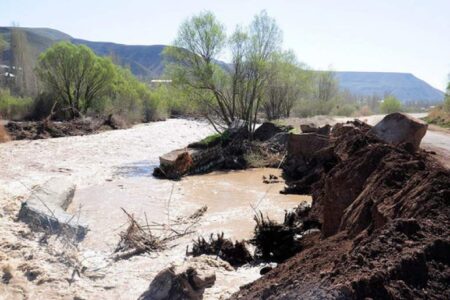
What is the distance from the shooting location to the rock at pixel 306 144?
1716cm

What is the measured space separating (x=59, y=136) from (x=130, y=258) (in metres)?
27.3

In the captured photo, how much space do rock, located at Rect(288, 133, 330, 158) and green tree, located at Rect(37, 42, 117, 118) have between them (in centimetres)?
3046

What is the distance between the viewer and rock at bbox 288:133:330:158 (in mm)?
17156

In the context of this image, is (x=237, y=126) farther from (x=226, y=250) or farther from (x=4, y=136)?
(x=226, y=250)

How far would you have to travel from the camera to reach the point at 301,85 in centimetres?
5028

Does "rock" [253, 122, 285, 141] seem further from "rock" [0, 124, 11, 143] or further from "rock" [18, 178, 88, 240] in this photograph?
"rock" [18, 178, 88, 240]

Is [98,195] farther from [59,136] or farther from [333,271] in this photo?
[59,136]

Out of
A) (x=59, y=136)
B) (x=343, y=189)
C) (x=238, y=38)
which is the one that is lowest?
(x=59, y=136)

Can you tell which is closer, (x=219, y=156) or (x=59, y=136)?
(x=219, y=156)

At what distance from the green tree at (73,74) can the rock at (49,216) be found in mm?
33686

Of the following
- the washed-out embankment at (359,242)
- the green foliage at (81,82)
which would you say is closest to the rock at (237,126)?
the washed-out embankment at (359,242)

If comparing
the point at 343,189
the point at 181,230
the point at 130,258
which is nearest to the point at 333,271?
the point at 343,189

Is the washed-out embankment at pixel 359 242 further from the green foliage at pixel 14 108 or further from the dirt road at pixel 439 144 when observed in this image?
the green foliage at pixel 14 108

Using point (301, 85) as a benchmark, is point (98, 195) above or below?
below
